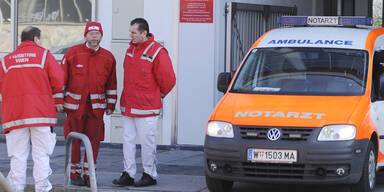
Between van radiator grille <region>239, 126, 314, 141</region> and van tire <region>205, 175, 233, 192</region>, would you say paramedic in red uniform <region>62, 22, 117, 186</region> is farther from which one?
van radiator grille <region>239, 126, 314, 141</region>

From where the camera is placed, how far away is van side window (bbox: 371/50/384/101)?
9320 mm

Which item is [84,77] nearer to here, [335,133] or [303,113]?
[303,113]

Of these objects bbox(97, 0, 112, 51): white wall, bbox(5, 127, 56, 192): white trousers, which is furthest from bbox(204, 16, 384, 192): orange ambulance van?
bbox(97, 0, 112, 51): white wall

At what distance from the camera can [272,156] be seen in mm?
8430

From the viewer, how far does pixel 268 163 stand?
27.8 ft

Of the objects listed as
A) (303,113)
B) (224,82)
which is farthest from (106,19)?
(303,113)

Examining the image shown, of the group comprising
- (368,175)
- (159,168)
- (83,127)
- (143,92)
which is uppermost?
(143,92)

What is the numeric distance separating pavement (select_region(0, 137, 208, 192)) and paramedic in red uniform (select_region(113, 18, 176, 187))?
282mm

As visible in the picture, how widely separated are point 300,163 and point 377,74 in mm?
1821

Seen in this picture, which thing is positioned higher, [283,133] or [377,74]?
[377,74]

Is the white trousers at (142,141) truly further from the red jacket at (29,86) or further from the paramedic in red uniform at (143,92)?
the red jacket at (29,86)

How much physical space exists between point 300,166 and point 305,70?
154cm

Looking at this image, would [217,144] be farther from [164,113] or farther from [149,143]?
[164,113]

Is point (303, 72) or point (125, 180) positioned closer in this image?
point (303, 72)
